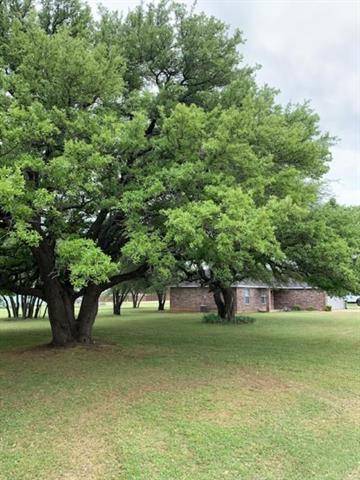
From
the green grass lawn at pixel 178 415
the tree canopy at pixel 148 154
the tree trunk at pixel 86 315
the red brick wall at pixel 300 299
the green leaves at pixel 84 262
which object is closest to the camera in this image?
the green grass lawn at pixel 178 415

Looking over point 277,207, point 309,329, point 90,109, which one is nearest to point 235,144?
point 277,207

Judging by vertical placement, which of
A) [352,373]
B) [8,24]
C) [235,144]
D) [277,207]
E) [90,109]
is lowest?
[352,373]

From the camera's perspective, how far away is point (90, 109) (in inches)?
372

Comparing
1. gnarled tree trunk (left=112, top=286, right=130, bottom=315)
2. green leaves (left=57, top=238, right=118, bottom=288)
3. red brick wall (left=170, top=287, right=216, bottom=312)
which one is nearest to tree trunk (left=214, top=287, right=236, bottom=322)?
gnarled tree trunk (left=112, top=286, right=130, bottom=315)

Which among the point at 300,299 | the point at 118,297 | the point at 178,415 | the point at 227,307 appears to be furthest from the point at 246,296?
the point at 178,415

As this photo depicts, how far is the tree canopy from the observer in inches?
297

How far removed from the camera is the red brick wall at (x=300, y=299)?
3612cm

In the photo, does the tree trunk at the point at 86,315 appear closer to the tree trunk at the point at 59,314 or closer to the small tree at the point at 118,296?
the tree trunk at the point at 59,314

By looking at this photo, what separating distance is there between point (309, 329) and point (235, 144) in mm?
13656

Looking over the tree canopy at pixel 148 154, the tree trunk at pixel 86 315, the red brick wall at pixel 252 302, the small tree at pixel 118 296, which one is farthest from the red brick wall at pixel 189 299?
the tree canopy at pixel 148 154

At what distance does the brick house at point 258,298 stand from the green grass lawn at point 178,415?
22.3 metres

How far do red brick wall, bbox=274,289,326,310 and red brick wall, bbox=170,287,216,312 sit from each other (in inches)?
265

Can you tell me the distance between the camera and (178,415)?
644 cm

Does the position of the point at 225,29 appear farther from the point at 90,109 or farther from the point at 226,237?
the point at 226,237
